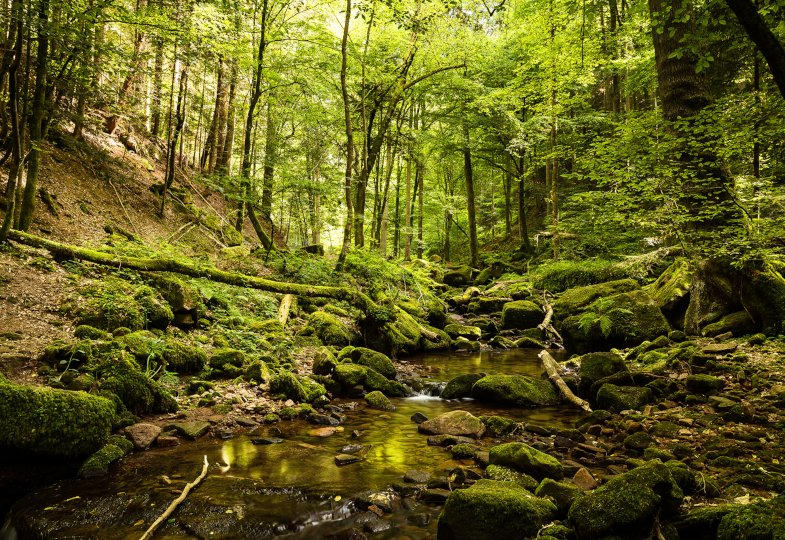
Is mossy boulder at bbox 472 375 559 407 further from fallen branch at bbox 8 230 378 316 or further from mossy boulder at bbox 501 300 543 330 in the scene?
mossy boulder at bbox 501 300 543 330

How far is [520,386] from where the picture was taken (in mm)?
8305

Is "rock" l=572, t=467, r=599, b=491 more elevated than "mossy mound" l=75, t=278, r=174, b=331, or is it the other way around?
"mossy mound" l=75, t=278, r=174, b=331

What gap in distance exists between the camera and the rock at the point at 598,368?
8.01 m

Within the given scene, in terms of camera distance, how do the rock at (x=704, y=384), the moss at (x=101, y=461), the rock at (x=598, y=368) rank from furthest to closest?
the rock at (x=598, y=368) < the rock at (x=704, y=384) < the moss at (x=101, y=461)

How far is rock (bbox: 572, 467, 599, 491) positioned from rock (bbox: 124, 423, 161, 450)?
510cm

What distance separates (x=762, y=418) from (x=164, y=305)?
31.7 ft

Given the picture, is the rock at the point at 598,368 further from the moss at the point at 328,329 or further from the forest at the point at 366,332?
the moss at the point at 328,329

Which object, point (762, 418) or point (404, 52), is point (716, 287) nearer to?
point (762, 418)

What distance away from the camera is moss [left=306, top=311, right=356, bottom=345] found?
10.7m

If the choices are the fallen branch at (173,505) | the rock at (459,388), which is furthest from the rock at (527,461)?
the rock at (459,388)

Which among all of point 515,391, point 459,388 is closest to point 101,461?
point 459,388

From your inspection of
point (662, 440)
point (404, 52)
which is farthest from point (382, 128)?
point (662, 440)

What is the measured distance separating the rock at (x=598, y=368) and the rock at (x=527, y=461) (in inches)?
142

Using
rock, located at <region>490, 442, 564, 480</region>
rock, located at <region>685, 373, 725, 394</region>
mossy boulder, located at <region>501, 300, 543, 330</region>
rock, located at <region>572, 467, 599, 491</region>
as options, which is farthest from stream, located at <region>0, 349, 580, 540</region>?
mossy boulder, located at <region>501, 300, 543, 330</region>
